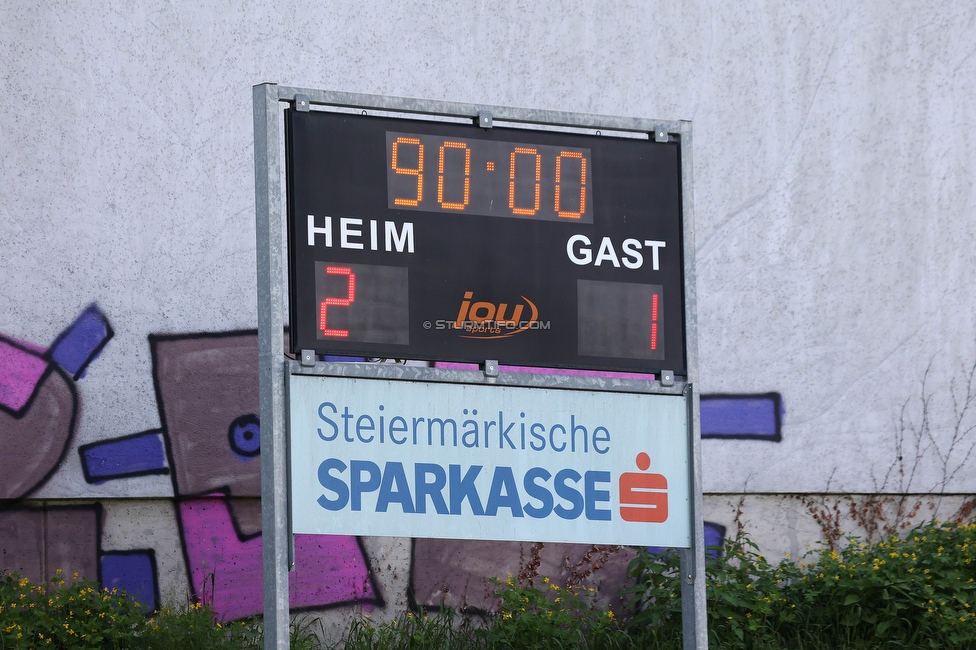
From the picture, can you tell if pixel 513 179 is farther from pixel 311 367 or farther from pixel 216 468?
pixel 216 468

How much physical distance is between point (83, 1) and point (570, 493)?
423cm

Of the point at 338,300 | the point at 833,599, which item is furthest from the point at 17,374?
the point at 833,599

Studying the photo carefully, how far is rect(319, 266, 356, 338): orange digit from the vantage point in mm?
5020

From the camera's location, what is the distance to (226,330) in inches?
285

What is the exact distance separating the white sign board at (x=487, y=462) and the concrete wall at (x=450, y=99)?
2.28 metres

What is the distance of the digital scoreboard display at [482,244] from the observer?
5.09 metres

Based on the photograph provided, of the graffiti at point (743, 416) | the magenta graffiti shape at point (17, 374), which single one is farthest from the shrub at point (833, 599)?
the magenta graffiti shape at point (17, 374)

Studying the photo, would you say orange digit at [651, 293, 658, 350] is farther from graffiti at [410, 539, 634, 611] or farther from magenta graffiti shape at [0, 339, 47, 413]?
magenta graffiti shape at [0, 339, 47, 413]

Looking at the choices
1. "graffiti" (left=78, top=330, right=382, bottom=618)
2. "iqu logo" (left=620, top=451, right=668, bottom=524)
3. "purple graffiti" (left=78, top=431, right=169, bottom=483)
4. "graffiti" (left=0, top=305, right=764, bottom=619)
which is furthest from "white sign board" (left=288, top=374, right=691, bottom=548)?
"purple graffiti" (left=78, top=431, right=169, bottom=483)

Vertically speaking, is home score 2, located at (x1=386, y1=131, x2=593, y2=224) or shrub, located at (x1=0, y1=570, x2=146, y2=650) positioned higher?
home score 2, located at (x1=386, y1=131, x2=593, y2=224)

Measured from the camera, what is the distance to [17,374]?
22.6 ft

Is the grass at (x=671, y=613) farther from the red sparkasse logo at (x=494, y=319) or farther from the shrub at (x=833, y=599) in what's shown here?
the red sparkasse logo at (x=494, y=319)

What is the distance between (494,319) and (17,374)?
3154mm

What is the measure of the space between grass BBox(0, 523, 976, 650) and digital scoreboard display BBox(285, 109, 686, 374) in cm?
210
